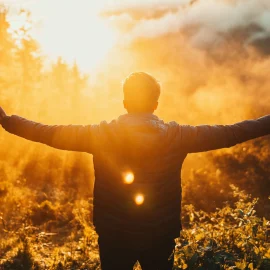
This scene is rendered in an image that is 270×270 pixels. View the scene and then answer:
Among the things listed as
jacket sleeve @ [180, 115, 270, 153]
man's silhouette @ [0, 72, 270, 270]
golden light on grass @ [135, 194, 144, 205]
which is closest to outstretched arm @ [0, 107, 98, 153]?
man's silhouette @ [0, 72, 270, 270]

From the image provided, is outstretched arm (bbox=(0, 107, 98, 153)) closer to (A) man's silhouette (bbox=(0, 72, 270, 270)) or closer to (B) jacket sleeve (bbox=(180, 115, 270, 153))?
(A) man's silhouette (bbox=(0, 72, 270, 270))

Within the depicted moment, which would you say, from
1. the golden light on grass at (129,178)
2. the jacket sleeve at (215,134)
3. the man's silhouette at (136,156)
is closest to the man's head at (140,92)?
the man's silhouette at (136,156)

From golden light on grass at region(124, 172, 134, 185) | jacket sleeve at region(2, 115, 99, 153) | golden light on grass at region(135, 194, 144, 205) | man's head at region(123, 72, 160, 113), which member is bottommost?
golden light on grass at region(135, 194, 144, 205)

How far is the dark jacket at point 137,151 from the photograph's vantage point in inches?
84.7

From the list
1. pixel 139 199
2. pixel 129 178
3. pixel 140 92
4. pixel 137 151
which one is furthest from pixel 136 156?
pixel 140 92

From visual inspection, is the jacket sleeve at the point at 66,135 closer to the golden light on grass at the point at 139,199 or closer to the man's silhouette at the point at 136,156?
the man's silhouette at the point at 136,156

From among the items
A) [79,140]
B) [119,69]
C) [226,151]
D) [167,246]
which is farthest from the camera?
[119,69]

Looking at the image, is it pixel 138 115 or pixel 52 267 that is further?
pixel 52 267

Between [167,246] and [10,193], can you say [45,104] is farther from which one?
[167,246]

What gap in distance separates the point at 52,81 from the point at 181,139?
32.8m

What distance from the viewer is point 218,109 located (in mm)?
18188

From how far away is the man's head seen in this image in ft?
7.12

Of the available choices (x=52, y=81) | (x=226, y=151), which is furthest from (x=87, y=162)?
(x=52, y=81)

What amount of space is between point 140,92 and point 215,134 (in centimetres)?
52
